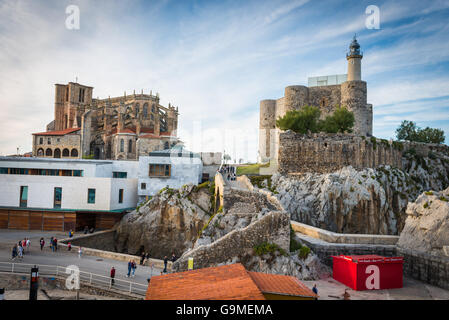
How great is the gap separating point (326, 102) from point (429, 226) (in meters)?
31.5

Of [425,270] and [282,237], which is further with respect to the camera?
[282,237]

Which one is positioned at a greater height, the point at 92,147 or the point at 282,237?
the point at 92,147

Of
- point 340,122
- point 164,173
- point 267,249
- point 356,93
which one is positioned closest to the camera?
point 267,249

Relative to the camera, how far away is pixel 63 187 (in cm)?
3422

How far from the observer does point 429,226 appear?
14.9 metres

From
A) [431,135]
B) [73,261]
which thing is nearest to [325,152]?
[73,261]

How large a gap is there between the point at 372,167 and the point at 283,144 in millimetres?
10643

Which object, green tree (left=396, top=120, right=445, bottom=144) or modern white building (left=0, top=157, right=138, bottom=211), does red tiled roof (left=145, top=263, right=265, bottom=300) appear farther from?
green tree (left=396, top=120, right=445, bottom=144)

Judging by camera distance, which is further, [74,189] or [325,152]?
[325,152]

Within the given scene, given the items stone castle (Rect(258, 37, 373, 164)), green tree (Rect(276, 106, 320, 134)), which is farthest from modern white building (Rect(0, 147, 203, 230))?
stone castle (Rect(258, 37, 373, 164))

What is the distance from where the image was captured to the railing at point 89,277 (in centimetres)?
1634

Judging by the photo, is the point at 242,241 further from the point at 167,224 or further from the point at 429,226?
the point at 167,224
